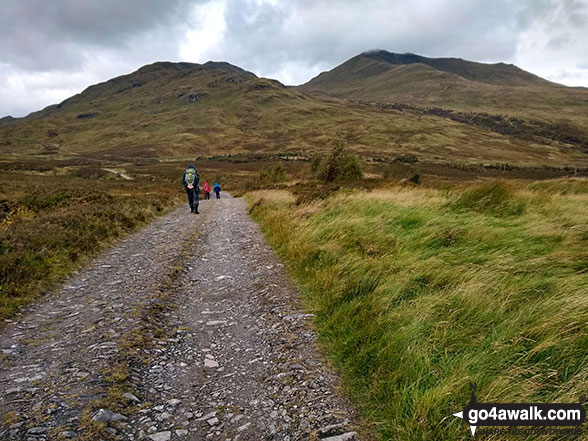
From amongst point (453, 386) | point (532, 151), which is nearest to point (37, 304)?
point (453, 386)

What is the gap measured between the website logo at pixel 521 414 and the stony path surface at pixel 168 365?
3.60 ft

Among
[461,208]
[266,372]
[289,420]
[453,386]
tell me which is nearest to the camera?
[453,386]

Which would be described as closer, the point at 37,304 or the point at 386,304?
the point at 386,304

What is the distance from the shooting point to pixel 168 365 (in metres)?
4.57

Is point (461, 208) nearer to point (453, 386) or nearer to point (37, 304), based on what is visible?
point (453, 386)

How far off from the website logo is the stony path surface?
110cm

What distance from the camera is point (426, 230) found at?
8.30m

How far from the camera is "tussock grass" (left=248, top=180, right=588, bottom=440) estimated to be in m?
3.05

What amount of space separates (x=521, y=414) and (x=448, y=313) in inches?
61.5

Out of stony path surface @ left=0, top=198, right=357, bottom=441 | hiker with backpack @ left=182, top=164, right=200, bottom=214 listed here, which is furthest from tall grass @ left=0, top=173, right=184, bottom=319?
hiker with backpack @ left=182, top=164, right=200, bottom=214

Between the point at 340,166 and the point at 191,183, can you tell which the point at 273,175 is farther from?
the point at 191,183

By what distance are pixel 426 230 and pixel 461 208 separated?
399cm

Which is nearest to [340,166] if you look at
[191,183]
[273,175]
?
[273,175]

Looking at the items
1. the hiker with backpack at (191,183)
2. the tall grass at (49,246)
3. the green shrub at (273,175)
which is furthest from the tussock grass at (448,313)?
the green shrub at (273,175)
